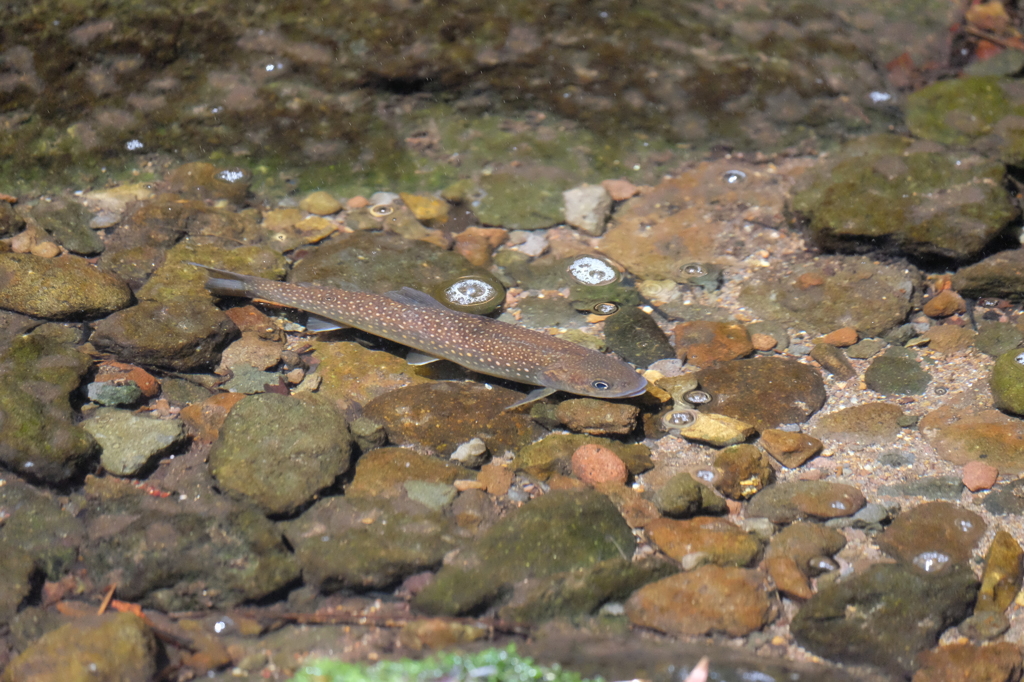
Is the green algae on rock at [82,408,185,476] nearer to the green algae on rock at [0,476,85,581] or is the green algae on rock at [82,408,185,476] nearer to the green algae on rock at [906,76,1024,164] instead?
the green algae on rock at [0,476,85,581]

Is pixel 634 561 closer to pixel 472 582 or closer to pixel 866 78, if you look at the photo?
pixel 472 582

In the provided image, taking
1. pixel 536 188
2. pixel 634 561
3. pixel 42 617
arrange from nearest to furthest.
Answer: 1. pixel 42 617
2. pixel 634 561
3. pixel 536 188

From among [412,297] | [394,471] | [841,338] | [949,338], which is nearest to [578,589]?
[394,471]

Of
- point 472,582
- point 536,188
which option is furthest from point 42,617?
point 536,188

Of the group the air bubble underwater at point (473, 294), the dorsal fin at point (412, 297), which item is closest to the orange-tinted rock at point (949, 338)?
the air bubble underwater at point (473, 294)

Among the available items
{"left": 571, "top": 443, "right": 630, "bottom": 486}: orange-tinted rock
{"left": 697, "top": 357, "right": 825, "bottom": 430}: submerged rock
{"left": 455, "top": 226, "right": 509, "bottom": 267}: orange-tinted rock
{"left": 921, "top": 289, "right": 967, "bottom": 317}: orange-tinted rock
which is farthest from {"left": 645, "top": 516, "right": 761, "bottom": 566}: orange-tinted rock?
{"left": 455, "top": 226, "right": 509, "bottom": 267}: orange-tinted rock

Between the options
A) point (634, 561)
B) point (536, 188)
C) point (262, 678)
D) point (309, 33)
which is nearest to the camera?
point (262, 678)
